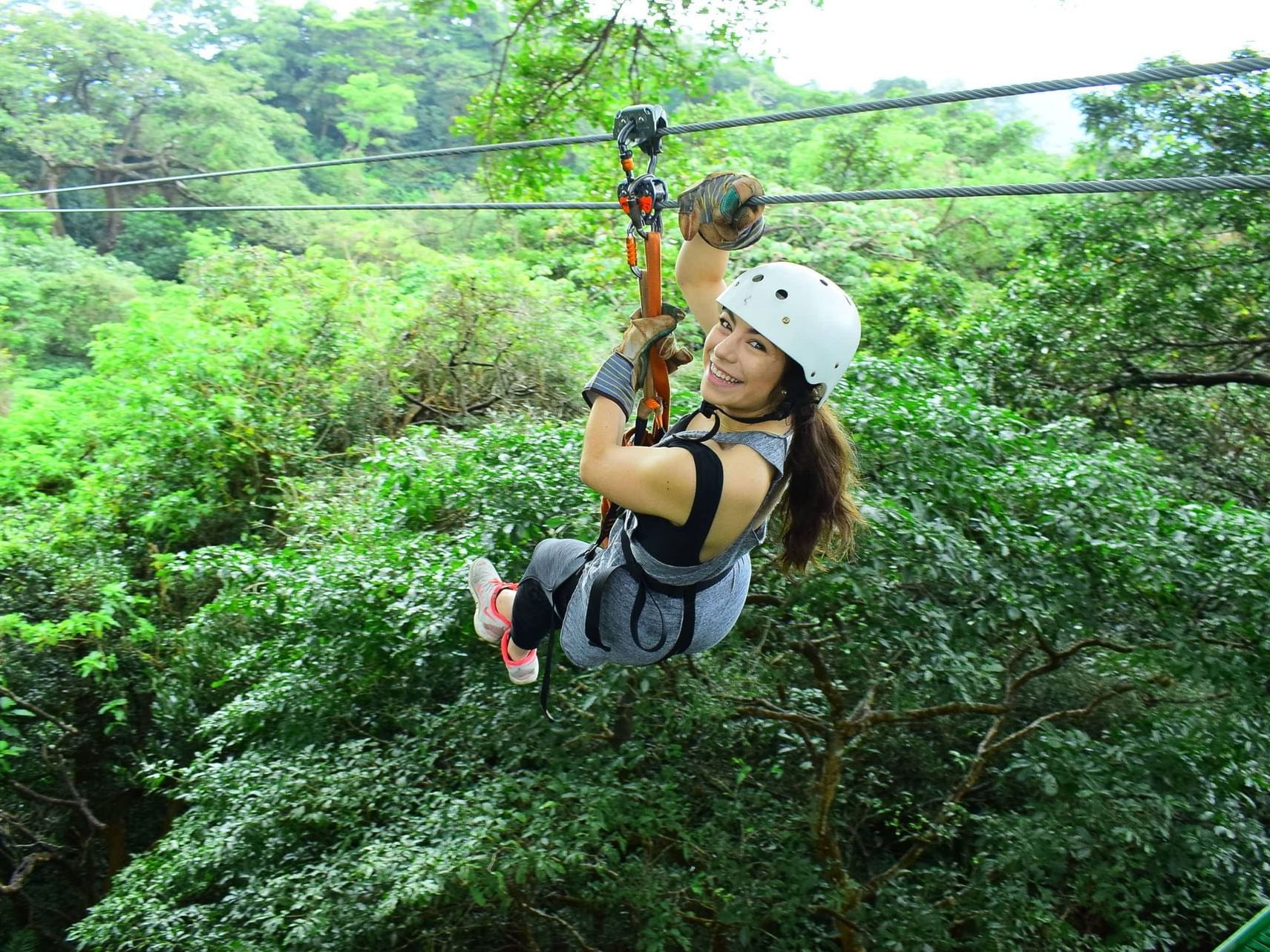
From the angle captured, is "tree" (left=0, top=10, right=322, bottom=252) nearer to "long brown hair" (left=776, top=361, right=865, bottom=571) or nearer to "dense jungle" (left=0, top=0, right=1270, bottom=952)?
"dense jungle" (left=0, top=0, right=1270, bottom=952)

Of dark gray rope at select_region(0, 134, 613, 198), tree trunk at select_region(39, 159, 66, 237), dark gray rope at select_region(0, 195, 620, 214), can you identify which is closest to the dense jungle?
dark gray rope at select_region(0, 195, 620, 214)

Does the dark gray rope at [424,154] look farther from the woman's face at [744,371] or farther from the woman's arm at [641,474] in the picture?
the woman's arm at [641,474]

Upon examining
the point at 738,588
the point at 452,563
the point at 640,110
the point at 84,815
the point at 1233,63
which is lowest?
the point at 84,815

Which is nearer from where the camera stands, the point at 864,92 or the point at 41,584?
the point at 41,584

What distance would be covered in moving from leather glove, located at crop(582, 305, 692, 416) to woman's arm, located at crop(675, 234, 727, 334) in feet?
0.66

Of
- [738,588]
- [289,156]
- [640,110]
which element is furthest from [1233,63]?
[289,156]

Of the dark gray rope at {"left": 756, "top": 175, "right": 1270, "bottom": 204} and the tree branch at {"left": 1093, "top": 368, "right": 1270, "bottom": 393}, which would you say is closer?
the dark gray rope at {"left": 756, "top": 175, "right": 1270, "bottom": 204}

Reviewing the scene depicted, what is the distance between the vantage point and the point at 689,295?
2229 millimetres

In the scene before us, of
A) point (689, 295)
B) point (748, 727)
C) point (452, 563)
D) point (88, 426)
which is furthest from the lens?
point (88, 426)

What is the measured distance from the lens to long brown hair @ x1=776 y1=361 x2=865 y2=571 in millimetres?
1908

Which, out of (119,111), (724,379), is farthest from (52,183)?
(724,379)

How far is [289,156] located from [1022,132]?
58.4ft

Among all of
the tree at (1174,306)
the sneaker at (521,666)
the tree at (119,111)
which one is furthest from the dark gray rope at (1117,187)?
the tree at (119,111)

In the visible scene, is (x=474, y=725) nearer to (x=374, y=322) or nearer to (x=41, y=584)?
(x=41, y=584)
